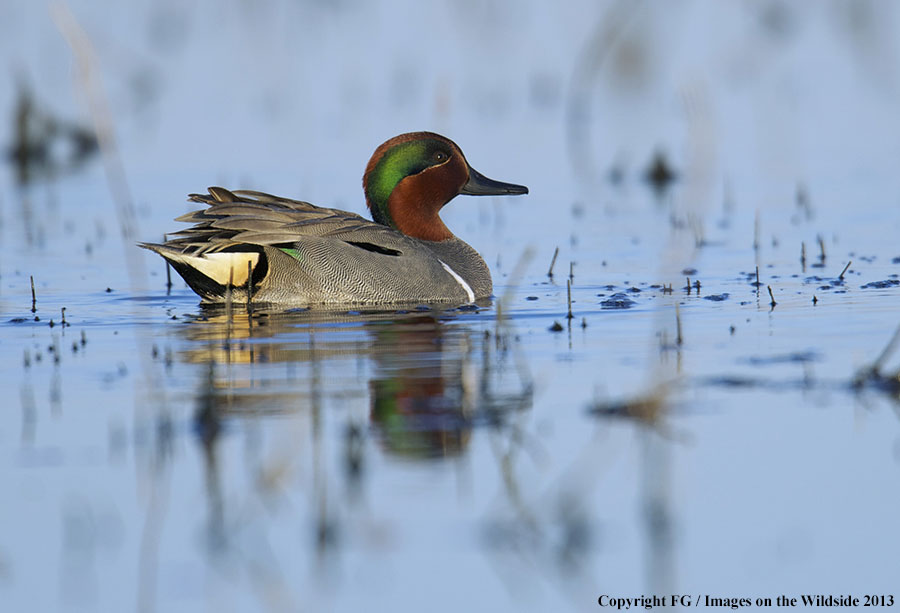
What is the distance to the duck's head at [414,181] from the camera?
9.26 m

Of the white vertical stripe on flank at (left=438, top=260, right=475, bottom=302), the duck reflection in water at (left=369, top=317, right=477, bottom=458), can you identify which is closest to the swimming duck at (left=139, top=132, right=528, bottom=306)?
the white vertical stripe on flank at (left=438, top=260, right=475, bottom=302)

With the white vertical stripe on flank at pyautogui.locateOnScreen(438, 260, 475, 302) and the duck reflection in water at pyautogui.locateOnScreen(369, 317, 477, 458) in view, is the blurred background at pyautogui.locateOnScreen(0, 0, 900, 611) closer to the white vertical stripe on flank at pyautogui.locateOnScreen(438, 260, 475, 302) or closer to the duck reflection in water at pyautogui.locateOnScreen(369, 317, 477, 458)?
the duck reflection in water at pyautogui.locateOnScreen(369, 317, 477, 458)

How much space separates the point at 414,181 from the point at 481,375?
3.63m

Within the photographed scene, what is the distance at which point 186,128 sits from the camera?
16281 millimetres

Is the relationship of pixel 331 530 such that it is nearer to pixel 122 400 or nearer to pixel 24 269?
→ pixel 122 400

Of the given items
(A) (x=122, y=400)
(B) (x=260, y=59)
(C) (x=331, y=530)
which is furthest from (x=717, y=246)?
(B) (x=260, y=59)

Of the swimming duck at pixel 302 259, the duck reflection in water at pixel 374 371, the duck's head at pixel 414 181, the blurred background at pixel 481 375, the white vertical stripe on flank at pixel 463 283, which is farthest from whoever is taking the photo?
the duck's head at pixel 414 181

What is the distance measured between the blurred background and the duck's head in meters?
0.78

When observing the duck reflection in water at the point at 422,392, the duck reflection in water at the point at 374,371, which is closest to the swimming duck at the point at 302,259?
the duck reflection in water at the point at 374,371

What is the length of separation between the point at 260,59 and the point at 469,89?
3433 mm

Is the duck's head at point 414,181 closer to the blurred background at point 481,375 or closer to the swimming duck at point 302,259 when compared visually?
the swimming duck at point 302,259

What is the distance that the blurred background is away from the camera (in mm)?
4109

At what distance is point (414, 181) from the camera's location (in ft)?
30.5

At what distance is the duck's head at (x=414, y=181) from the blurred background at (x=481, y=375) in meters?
0.78
